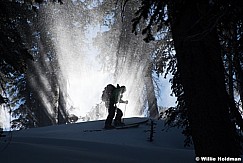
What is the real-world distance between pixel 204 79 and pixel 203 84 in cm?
6

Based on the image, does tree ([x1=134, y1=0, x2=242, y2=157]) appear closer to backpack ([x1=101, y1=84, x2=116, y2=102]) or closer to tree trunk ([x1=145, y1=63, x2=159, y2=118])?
backpack ([x1=101, y1=84, x2=116, y2=102])

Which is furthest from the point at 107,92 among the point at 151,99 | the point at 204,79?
the point at 204,79

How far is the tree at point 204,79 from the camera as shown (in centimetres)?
297

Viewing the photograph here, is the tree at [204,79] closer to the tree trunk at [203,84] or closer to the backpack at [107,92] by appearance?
the tree trunk at [203,84]

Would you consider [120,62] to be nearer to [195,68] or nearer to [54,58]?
[54,58]

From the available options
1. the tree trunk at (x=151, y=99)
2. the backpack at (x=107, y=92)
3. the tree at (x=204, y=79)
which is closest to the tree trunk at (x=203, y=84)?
the tree at (x=204, y=79)

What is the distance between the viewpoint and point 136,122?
12.7m

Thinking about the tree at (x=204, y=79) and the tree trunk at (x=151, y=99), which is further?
the tree trunk at (x=151, y=99)

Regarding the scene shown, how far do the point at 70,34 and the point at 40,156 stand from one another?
19730 millimetres

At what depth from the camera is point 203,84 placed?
312 cm

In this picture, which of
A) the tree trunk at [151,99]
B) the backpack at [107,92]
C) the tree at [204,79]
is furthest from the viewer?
the tree trunk at [151,99]

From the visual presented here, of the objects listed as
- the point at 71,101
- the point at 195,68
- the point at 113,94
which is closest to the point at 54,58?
the point at 71,101

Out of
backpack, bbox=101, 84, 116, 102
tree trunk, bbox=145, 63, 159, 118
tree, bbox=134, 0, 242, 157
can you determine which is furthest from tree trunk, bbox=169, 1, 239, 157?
tree trunk, bbox=145, 63, 159, 118

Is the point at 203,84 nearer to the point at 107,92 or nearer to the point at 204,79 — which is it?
the point at 204,79
